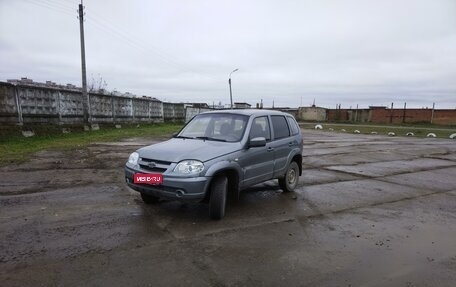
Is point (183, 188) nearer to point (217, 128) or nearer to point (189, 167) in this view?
point (189, 167)

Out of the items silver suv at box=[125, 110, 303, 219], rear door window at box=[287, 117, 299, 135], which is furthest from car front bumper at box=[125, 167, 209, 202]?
rear door window at box=[287, 117, 299, 135]

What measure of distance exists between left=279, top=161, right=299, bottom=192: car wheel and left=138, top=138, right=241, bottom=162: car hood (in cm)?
199

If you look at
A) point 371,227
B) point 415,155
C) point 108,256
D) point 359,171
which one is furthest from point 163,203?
point 415,155

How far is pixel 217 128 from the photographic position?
6469mm

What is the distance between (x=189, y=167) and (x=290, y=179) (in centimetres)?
318

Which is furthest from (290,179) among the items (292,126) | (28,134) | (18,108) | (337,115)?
(337,115)

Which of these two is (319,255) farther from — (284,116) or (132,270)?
(284,116)

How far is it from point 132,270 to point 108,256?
50cm

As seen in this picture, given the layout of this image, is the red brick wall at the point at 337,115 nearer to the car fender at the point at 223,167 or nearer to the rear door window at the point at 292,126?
the rear door window at the point at 292,126

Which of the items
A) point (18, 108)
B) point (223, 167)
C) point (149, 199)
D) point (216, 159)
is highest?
point (18, 108)

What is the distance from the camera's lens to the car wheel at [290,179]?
7.48m

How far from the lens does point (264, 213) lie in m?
6.03

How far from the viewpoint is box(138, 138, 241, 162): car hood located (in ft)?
17.4

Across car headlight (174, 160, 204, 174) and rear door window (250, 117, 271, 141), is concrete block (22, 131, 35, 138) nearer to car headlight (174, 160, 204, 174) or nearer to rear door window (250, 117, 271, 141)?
rear door window (250, 117, 271, 141)
